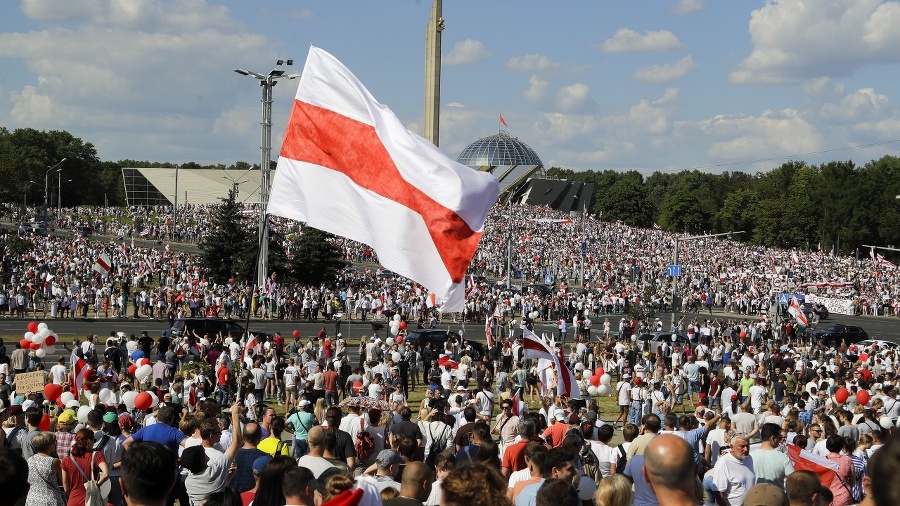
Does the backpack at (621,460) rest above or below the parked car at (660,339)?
below

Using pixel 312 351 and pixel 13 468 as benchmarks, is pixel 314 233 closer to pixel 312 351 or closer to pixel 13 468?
pixel 312 351

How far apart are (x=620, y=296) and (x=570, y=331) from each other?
9798mm

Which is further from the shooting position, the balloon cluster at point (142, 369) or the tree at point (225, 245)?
the tree at point (225, 245)

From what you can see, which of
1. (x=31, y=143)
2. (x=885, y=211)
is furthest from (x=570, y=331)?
(x=31, y=143)

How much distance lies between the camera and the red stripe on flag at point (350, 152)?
10055 mm

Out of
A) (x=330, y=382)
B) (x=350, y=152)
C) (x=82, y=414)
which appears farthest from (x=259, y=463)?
(x=330, y=382)

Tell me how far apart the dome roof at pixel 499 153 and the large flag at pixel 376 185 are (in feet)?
494

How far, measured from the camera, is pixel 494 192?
32.5ft

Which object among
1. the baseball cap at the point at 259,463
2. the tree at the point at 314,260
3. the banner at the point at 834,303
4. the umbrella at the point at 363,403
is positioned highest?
the tree at the point at 314,260

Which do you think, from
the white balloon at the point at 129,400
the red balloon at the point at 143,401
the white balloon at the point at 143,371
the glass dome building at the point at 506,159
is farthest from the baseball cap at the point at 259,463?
the glass dome building at the point at 506,159

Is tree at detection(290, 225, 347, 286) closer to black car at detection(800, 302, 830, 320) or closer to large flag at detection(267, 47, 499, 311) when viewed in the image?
black car at detection(800, 302, 830, 320)

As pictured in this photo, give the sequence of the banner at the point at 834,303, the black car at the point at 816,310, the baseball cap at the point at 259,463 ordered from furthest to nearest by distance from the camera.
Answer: the banner at the point at 834,303
the black car at the point at 816,310
the baseball cap at the point at 259,463

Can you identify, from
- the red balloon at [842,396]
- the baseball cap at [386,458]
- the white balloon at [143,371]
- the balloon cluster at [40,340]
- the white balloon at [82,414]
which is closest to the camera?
the baseball cap at [386,458]

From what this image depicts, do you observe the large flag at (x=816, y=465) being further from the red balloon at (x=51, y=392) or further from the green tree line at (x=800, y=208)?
the green tree line at (x=800, y=208)
